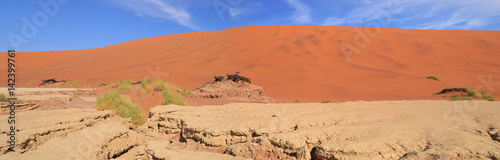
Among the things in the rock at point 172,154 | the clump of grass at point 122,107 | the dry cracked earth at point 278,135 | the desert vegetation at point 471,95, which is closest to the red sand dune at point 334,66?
the desert vegetation at point 471,95

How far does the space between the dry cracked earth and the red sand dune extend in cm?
855

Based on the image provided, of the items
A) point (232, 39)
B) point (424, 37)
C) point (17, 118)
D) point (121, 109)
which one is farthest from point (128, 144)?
point (424, 37)

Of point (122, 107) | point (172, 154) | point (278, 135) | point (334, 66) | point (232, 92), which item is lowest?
point (172, 154)

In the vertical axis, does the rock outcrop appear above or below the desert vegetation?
above

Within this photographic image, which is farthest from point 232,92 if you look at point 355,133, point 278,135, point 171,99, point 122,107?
point 355,133

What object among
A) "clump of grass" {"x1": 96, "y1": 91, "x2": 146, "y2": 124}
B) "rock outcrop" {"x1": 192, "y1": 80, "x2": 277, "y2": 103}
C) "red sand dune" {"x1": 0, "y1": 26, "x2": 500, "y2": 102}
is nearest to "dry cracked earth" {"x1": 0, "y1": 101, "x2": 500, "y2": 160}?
"clump of grass" {"x1": 96, "y1": 91, "x2": 146, "y2": 124}

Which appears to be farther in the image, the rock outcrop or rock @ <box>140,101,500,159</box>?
the rock outcrop

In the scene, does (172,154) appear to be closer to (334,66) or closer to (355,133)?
(355,133)

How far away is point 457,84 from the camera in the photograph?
1374 centimetres

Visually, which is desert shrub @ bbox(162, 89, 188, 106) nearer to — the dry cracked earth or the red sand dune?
the dry cracked earth

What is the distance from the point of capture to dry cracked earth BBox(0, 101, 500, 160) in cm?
215

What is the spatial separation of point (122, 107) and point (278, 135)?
16.3 ft

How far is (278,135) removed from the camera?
2.57m

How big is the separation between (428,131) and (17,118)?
5.28m
